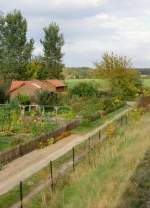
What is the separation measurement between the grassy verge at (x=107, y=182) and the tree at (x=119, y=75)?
138 ft

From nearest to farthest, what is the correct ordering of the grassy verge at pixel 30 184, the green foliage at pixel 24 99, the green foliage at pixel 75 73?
the grassy verge at pixel 30 184
the green foliage at pixel 24 99
the green foliage at pixel 75 73

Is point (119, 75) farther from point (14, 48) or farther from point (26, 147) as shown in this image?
point (26, 147)

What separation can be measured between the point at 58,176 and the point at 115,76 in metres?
48.6

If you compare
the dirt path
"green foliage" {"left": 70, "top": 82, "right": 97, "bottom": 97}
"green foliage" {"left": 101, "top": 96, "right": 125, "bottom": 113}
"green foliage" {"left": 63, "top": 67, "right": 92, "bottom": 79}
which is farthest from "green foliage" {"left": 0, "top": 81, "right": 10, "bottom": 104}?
"green foliage" {"left": 63, "top": 67, "right": 92, "bottom": 79}

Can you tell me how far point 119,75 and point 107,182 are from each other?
51.6 metres

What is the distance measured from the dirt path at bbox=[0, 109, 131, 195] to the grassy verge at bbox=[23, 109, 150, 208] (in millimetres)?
2270

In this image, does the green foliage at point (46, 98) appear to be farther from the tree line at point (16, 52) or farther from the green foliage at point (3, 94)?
Result: the tree line at point (16, 52)

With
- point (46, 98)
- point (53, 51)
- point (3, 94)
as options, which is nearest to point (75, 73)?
point (53, 51)

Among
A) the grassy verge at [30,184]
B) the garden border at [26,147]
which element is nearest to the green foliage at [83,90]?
the garden border at [26,147]

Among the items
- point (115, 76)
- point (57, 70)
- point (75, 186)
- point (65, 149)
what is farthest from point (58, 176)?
point (57, 70)

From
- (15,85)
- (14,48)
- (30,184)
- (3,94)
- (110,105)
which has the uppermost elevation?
(14,48)

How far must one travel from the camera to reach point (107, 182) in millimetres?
15812

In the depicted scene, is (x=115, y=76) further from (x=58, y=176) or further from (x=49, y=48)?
(x=58, y=176)

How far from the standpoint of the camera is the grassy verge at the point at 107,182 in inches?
544
